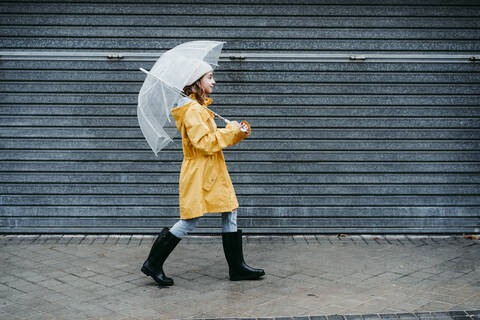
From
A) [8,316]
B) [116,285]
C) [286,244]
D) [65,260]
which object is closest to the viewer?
[8,316]

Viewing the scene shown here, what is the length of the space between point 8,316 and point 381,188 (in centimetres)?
472

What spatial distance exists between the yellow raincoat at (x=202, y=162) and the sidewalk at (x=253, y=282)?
81 centimetres

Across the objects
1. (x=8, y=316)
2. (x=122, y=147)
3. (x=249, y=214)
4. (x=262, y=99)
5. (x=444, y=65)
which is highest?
(x=444, y=65)

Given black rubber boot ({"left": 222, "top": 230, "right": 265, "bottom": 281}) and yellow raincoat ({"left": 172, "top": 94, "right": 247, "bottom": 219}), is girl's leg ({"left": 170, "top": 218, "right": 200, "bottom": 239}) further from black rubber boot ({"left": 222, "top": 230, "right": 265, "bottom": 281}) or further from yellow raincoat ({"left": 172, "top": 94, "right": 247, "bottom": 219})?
black rubber boot ({"left": 222, "top": 230, "right": 265, "bottom": 281})

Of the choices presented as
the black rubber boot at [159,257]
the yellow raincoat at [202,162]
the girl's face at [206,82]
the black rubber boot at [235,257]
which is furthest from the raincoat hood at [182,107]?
the black rubber boot at [235,257]

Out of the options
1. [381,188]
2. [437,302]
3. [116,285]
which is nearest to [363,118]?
[381,188]

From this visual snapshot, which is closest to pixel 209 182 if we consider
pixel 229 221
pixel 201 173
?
pixel 201 173

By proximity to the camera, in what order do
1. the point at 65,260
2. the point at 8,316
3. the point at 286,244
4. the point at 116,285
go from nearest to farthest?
the point at 8,316, the point at 116,285, the point at 65,260, the point at 286,244

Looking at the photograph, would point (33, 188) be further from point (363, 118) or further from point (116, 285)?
point (363, 118)

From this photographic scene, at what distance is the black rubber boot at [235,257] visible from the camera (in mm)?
5602

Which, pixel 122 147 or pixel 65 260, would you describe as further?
pixel 122 147

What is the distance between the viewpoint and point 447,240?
7.25 metres

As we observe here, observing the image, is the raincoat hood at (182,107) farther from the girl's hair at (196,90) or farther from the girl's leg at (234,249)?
the girl's leg at (234,249)

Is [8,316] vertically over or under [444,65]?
under
